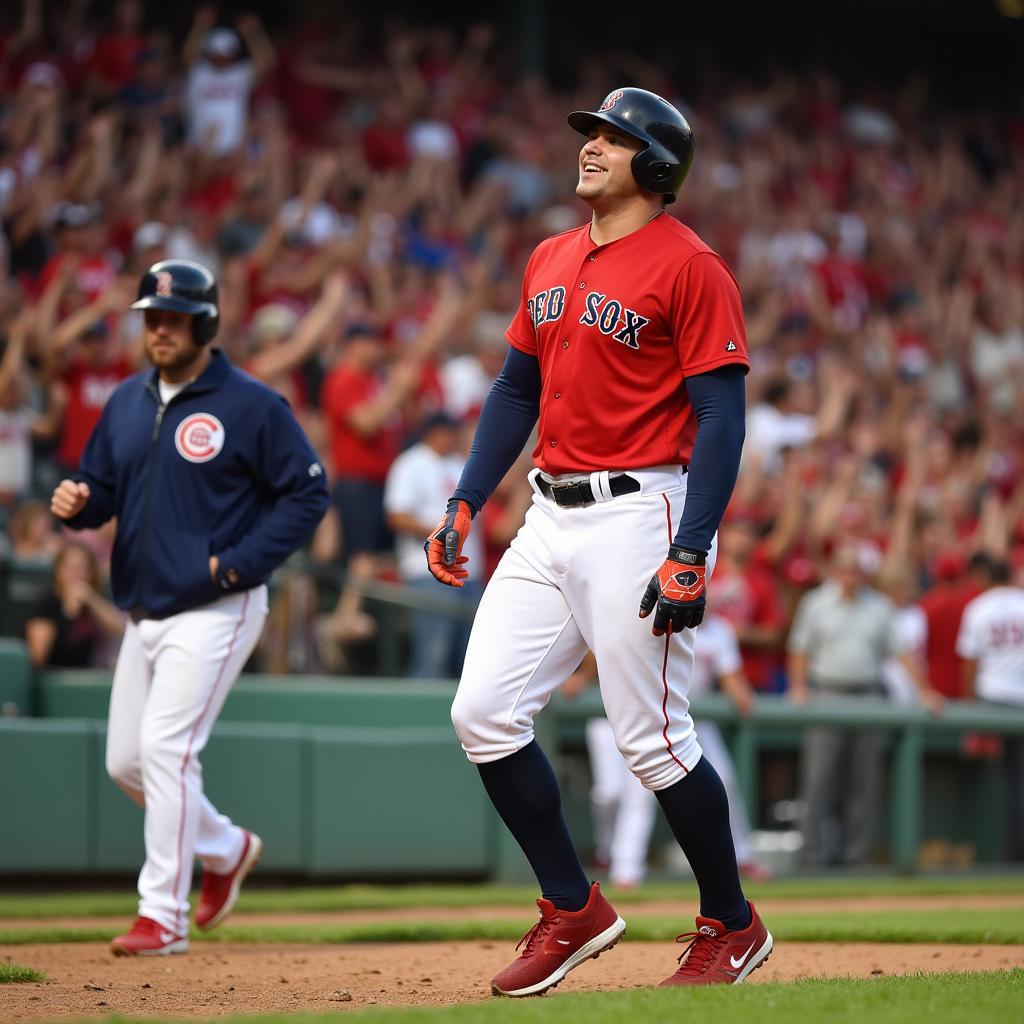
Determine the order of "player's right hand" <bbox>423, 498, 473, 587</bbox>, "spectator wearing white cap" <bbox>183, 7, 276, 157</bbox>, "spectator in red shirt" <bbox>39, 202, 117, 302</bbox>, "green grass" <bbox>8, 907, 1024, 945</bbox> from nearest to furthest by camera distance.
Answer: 1. "player's right hand" <bbox>423, 498, 473, 587</bbox>
2. "green grass" <bbox>8, 907, 1024, 945</bbox>
3. "spectator in red shirt" <bbox>39, 202, 117, 302</bbox>
4. "spectator wearing white cap" <bbox>183, 7, 276, 157</bbox>

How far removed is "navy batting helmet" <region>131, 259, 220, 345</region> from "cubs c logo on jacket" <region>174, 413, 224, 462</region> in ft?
0.95

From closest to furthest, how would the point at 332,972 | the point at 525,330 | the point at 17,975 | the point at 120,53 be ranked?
the point at 525,330, the point at 17,975, the point at 332,972, the point at 120,53

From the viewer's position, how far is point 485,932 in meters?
6.46

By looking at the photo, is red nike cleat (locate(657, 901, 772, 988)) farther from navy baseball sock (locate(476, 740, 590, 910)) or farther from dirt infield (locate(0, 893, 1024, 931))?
dirt infield (locate(0, 893, 1024, 931))

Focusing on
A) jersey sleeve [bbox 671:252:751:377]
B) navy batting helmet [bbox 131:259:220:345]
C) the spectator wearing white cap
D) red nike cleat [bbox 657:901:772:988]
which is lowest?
red nike cleat [bbox 657:901:772:988]

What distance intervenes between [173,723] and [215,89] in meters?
8.42

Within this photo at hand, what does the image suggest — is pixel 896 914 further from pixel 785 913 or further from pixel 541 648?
pixel 541 648

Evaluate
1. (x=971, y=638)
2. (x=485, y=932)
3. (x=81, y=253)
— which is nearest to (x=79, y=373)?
(x=81, y=253)

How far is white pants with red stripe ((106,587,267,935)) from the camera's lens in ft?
18.4

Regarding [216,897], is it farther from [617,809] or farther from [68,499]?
[617,809]

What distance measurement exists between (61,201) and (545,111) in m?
6.20

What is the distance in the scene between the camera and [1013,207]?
774 inches

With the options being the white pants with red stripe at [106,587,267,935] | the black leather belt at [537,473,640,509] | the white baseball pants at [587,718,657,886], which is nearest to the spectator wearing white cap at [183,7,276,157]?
the white baseball pants at [587,718,657,886]

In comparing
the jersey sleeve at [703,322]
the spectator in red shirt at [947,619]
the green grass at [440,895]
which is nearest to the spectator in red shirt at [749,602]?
the spectator in red shirt at [947,619]
